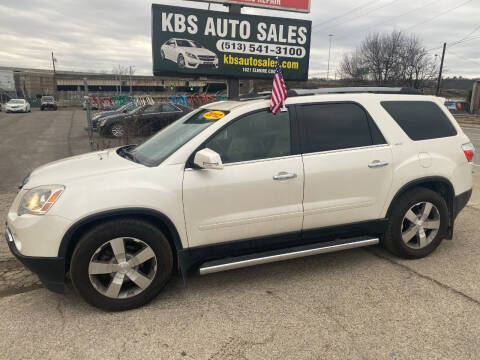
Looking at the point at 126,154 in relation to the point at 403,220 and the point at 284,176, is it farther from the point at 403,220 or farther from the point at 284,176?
the point at 403,220

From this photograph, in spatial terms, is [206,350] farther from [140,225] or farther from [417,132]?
[417,132]

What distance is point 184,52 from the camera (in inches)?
313

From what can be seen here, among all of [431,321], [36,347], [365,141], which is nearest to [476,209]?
[365,141]

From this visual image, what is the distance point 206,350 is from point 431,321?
1.74 meters

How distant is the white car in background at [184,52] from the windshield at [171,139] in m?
4.49

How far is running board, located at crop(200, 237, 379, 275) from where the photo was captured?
122 inches

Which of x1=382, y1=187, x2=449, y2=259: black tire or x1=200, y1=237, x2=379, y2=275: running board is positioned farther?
x1=382, y1=187, x2=449, y2=259: black tire

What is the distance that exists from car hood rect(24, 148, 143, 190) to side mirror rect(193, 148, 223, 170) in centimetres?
56

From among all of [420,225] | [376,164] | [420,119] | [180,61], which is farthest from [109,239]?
[180,61]

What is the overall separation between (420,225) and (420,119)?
1128 millimetres

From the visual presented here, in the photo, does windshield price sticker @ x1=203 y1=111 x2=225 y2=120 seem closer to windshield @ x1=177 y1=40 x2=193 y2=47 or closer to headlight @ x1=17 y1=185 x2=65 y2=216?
headlight @ x1=17 y1=185 x2=65 y2=216

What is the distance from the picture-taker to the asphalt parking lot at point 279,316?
2.53 meters

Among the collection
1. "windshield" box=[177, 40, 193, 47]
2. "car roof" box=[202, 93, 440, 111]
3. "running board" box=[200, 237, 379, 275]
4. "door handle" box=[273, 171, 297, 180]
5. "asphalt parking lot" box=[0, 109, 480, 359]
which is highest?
"windshield" box=[177, 40, 193, 47]

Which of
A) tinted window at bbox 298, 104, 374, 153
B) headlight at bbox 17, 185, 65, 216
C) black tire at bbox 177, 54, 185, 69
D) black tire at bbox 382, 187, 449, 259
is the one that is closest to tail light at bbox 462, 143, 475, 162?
black tire at bbox 382, 187, 449, 259
